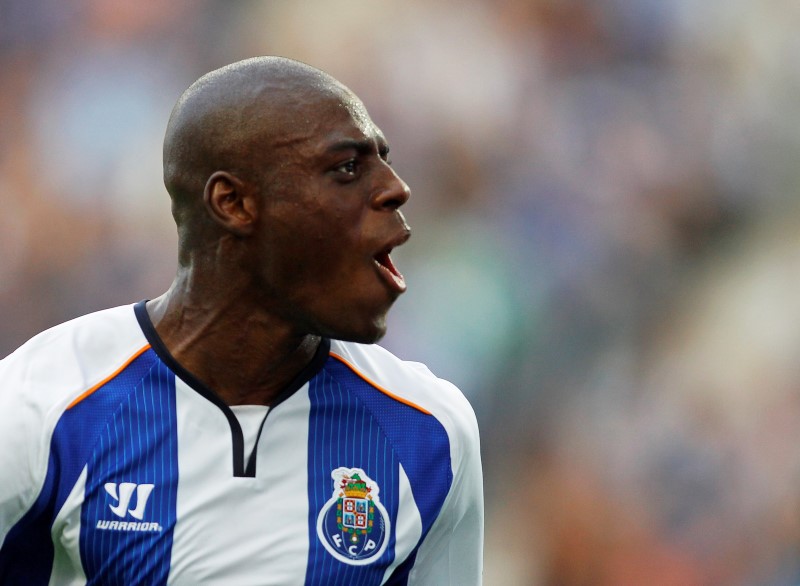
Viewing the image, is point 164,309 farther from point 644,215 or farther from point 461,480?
point 644,215

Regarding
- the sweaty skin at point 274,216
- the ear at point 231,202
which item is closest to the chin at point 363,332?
the sweaty skin at point 274,216

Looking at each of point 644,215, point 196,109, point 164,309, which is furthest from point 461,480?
point 644,215

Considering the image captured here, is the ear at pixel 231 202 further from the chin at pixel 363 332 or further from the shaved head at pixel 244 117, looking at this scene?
the chin at pixel 363 332

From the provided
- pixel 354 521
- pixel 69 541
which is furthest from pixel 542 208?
pixel 69 541

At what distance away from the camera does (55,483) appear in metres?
2.08

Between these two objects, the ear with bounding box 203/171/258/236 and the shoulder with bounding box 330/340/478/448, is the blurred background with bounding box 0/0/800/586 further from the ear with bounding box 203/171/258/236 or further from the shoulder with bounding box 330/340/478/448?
the ear with bounding box 203/171/258/236

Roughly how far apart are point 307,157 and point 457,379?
278cm

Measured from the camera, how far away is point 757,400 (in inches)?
187

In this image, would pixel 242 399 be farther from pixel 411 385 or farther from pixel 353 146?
pixel 353 146

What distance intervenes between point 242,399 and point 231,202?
378 millimetres

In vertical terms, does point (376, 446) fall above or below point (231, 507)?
above

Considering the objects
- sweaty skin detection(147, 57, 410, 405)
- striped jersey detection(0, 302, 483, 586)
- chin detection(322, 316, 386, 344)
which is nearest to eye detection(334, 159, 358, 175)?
sweaty skin detection(147, 57, 410, 405)

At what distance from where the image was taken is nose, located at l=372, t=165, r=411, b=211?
213cm

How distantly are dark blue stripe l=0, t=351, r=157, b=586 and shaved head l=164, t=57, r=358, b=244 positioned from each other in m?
0.41
